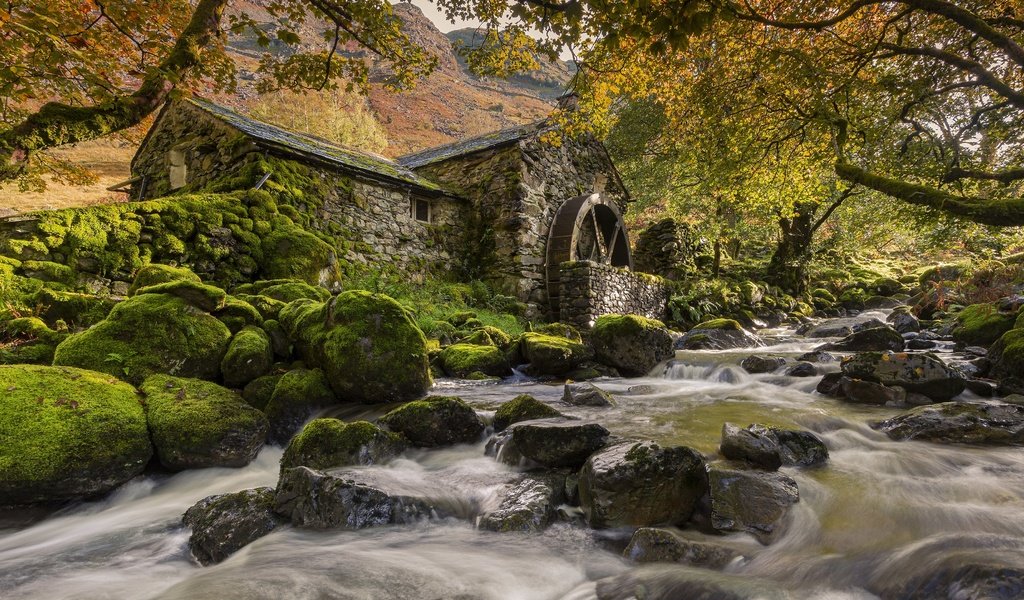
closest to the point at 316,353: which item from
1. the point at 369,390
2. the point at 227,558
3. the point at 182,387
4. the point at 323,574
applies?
the point at 369,390

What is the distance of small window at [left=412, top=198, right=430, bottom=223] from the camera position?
12.3m

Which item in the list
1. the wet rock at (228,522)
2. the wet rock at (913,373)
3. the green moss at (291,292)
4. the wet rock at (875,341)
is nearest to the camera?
the wet rock at (228,522)

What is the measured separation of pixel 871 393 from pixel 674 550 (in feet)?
14.5

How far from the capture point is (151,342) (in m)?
4.38

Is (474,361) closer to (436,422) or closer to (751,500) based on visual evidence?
(436,422)

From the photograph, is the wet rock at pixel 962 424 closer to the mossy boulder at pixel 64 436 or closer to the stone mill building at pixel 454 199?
the mossy boulder at pixel 64 436

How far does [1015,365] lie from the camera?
5.46 m

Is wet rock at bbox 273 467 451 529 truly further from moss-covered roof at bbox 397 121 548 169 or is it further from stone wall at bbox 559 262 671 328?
moss-covered roof at bbox 397 121 548 169

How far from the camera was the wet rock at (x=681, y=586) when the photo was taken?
2057 mm

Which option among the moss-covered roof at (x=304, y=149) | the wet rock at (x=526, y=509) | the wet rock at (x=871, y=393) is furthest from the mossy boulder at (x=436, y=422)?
the moss-covered roof at (x=304, y=149)

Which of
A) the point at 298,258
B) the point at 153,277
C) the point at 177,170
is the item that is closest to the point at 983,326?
the point at 298,258

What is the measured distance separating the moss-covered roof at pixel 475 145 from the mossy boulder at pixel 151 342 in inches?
393

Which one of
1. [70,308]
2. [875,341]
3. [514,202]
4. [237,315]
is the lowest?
[875,341]

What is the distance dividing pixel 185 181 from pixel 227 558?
11791 mm
